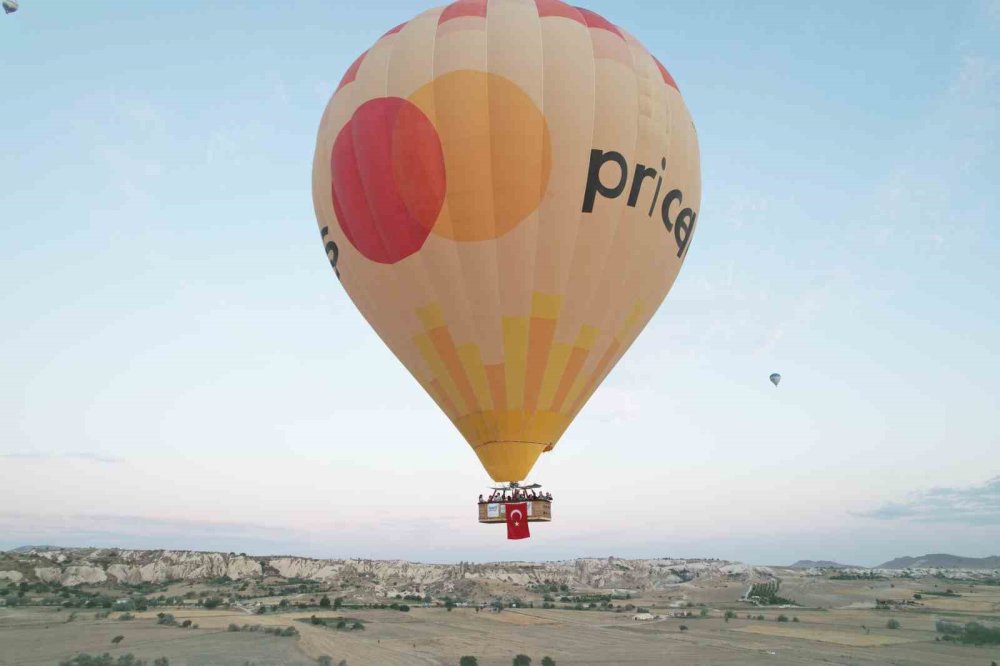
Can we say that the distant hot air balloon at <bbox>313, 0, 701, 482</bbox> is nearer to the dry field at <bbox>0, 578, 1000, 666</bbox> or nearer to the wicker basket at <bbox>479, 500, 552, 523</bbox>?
the wicker basket at <bbox>479, 500, 552, 523</bbox>

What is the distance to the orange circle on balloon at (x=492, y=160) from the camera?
14.6 meters

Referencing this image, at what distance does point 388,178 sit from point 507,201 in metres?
2.80

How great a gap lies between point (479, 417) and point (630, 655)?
59.9 ft

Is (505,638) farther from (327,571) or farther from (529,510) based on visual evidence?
(327,571)

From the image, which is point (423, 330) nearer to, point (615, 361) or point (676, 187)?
point (615, 361)

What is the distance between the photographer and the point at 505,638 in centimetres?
3416

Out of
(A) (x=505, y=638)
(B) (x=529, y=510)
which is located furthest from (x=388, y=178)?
(A) (x=505, y=638)

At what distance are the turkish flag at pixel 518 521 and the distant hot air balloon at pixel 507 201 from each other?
73 cm

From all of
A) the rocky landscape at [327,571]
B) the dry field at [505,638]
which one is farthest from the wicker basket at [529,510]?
the rocky landscape at [327,571]

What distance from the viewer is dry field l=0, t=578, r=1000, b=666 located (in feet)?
87.8

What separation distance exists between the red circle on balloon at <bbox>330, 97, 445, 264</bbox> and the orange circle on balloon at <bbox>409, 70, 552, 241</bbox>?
35 centimetres

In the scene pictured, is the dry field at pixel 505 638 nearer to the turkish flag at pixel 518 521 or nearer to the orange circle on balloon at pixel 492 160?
the turkish flag at pixel 518 521

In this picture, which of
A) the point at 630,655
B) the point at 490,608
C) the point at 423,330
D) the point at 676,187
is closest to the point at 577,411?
the point at 423,330

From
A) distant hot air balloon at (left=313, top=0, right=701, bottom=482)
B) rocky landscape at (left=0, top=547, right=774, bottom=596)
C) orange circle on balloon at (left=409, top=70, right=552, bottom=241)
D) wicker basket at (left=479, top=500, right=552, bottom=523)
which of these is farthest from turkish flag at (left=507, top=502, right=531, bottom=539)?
rocky landscape at (left=0, top=547, right=774, bottom=596)
